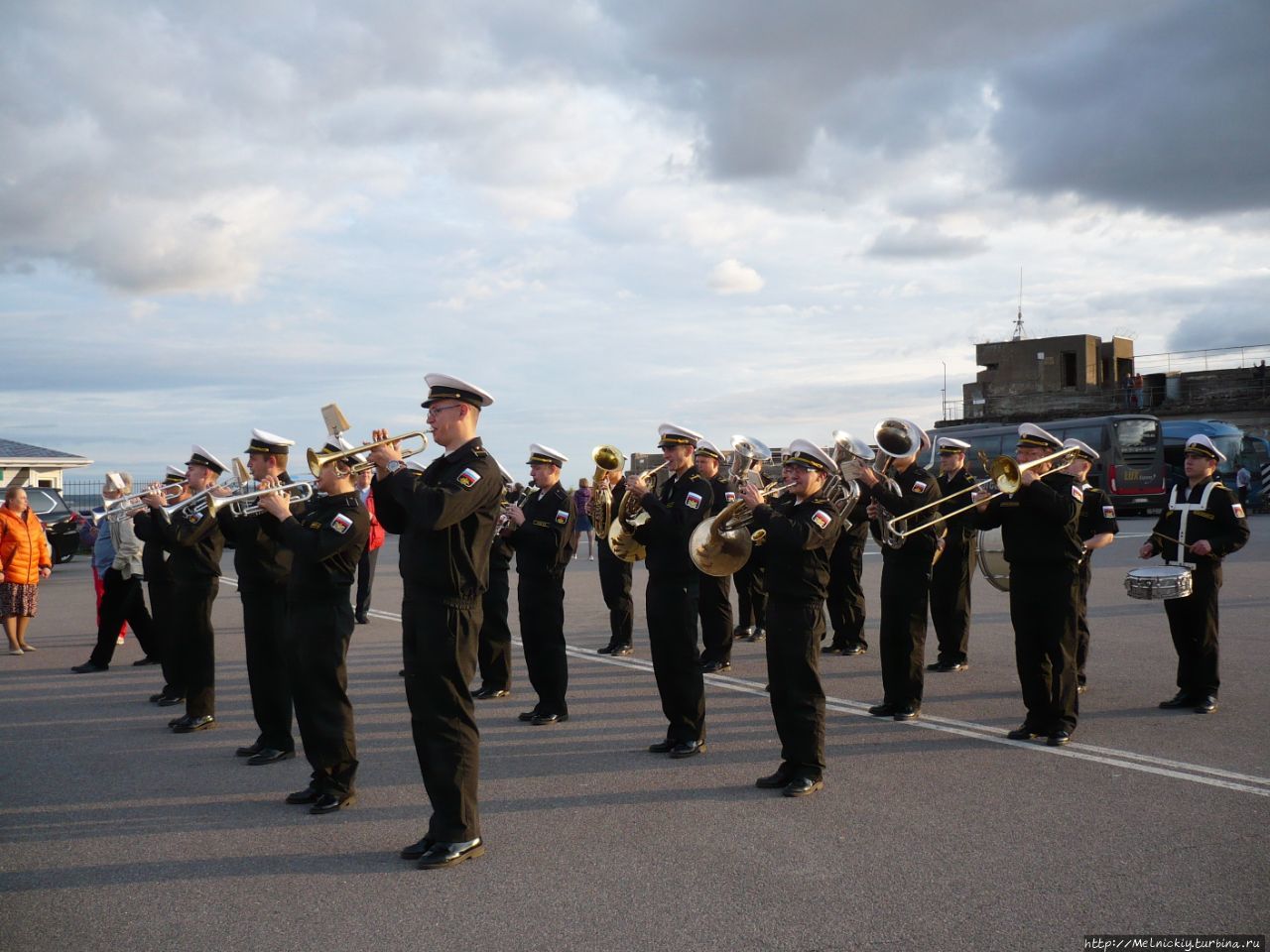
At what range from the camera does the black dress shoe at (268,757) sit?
6.29 meters

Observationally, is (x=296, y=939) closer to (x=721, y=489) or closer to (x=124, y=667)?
(x=721, y=489)

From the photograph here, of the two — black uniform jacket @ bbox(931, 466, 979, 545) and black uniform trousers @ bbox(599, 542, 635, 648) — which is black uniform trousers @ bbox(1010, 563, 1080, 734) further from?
black uniform trousers @ bbox(599, 542, 635, 648)

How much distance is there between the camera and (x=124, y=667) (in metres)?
Result: 9.87

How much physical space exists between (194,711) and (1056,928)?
18.4 ft

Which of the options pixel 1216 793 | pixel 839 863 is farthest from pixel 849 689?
pixel 839 863

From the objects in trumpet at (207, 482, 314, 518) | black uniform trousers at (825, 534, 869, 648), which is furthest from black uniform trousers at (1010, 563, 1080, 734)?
trumpet at (207, 482, 314, 518)

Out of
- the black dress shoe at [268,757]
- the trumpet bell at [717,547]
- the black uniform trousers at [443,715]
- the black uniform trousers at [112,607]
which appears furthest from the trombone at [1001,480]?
the black uniform trousers at [112,607]

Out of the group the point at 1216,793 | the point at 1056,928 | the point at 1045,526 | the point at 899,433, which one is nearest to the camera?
the point at 1056,928

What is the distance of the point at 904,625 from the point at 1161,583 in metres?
1.73

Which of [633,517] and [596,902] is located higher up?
[633,517]

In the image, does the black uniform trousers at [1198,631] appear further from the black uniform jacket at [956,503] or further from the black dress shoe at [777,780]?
the black dress shoe at [777,780]

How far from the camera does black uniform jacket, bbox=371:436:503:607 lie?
4543mm

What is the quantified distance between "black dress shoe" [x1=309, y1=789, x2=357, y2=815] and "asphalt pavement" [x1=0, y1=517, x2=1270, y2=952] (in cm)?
7

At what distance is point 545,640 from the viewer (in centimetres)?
738
